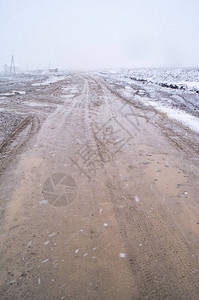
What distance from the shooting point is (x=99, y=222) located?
2600 mm

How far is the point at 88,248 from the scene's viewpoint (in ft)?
7.27

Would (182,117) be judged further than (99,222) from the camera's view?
Yes

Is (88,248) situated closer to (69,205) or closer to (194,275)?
(69,205)

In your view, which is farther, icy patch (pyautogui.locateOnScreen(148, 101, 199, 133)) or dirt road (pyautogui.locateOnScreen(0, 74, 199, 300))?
icy patch (pyautogui.locateOnScreen(148, 101, 199, 133))

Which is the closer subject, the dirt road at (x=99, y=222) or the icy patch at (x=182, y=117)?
the dirt road at (x=99, y=222)

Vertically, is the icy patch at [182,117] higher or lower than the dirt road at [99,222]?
higher

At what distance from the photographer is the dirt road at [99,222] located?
1.84 metres

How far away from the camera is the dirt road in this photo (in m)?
1.84

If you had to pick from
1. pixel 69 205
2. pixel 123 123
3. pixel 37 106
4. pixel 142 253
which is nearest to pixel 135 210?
pixel 142 253

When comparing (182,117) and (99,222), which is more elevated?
(182,117)

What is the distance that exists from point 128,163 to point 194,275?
8.49 feet

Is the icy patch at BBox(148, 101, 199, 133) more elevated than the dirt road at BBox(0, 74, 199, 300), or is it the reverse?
the icy patch at BBox(148, 101, 199, 133)

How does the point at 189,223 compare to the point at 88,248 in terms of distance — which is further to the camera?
the point at 189,223

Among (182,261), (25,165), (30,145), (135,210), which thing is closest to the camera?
(182,261)
